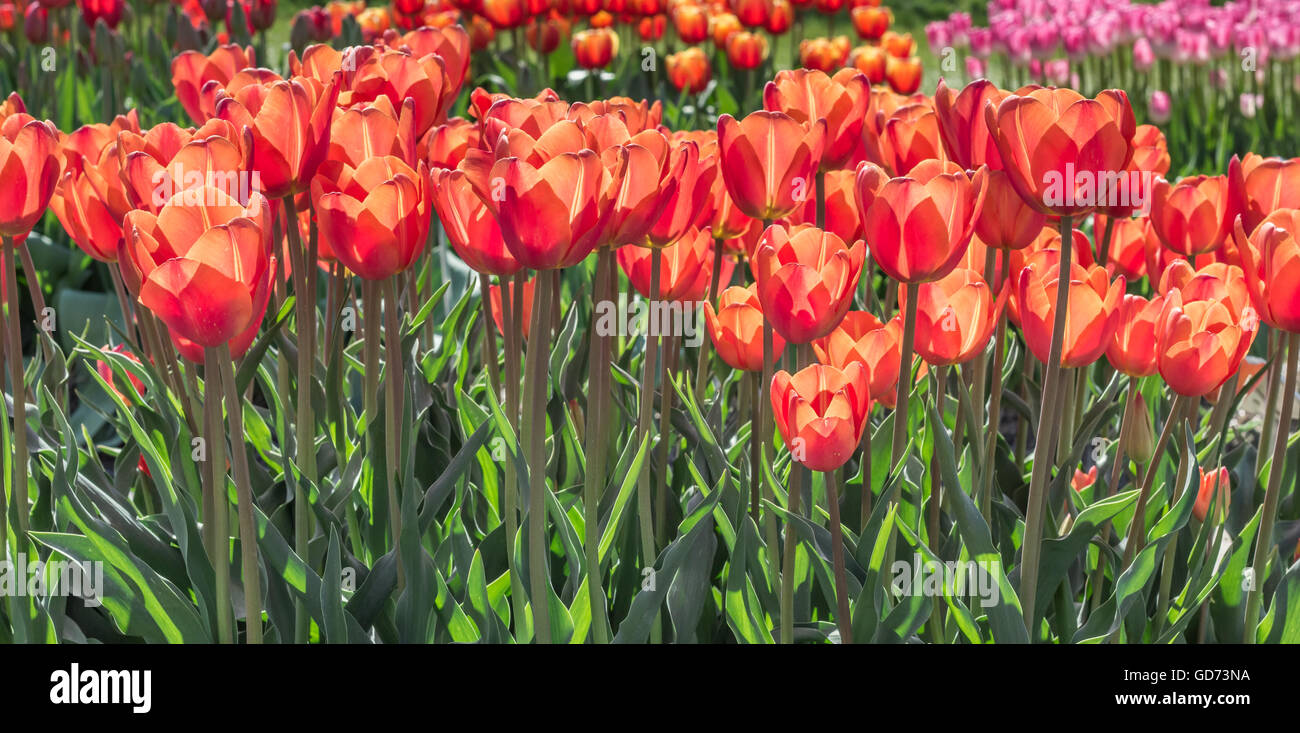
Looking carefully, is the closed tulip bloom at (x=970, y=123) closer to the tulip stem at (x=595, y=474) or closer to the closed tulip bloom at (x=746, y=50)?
the tulip stem at (x=595, y=474)

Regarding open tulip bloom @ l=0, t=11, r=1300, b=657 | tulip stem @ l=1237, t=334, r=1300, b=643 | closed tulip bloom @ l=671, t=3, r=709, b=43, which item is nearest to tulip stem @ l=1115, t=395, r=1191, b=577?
open tulip bloom @ l=0, t=11, r=1300, b=657

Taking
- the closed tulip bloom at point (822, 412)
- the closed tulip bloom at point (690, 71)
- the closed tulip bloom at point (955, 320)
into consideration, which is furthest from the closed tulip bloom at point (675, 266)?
the closed tulip bloom at point (690, 71)

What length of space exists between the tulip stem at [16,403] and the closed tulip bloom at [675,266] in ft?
2.52

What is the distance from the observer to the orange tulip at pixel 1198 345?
1.41 meters

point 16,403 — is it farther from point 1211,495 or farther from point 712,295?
point 1211,495

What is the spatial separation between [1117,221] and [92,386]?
223 centimetres

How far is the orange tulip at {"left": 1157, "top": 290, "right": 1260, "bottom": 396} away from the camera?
1.41 metres

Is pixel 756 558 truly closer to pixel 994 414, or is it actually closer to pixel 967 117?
pixel 994 414

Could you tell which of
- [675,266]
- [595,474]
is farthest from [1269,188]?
[595,474]

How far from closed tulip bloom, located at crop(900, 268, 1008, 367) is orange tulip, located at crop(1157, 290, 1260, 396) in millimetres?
184

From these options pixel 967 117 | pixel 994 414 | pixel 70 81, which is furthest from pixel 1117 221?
pixel 70 81

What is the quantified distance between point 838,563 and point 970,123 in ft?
1.66

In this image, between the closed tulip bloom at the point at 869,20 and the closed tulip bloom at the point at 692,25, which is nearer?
the closed tulip bloom at the point at 692,25

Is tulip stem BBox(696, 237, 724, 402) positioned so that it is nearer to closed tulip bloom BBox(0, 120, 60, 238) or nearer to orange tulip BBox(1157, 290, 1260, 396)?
orange tulip BBox(1157, 290, 1260, 396)
